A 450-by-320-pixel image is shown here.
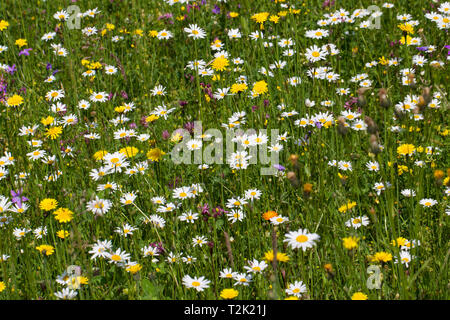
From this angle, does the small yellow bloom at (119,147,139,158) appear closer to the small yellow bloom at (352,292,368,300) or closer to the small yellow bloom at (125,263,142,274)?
the small yellow bloom at (125,263,142,274)

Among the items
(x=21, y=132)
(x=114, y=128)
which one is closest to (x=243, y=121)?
(x=114, y=128)

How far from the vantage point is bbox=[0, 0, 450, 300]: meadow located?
2129mm

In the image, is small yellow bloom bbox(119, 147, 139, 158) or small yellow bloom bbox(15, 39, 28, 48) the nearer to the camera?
small yellow bloom bbox(119, 147, 139, 158)

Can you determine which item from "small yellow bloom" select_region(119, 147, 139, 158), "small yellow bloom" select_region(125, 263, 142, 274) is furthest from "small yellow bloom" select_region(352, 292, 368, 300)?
"small yellow bloom" select_region(119, 147, 139, 158)

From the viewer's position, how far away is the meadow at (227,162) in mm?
2129

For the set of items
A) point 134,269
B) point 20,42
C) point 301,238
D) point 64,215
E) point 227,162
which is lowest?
point 134,269

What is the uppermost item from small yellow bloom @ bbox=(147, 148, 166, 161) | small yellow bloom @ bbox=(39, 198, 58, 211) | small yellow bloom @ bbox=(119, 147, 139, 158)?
small yellow bloom @ bbox=(119, 147, 139, 158)

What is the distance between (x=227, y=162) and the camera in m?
2.94

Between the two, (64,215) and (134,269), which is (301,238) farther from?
(64,215)

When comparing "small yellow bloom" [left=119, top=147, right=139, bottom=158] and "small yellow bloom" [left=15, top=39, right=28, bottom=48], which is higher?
"small yellow bloom" [left=15, top=39, right=28, bottom=48]

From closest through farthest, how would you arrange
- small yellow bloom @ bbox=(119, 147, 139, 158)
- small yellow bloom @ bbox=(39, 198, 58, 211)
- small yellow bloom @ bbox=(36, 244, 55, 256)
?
small yellow bloom @ bbox=(36, 244, 55, 256), small yellow bloom @ bbox=(39, 198, 58, 211), small yellow bloom @ bbox=(119, 147, 139, 158)

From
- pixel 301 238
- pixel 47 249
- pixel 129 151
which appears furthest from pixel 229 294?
pixel 129 151

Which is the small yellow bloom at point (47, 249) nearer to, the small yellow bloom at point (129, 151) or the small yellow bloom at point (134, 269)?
the small yellow bloom at point (134, 269)

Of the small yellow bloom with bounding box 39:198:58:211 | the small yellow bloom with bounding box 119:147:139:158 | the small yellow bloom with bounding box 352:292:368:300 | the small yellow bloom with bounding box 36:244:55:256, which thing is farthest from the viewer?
the small yellow bloom with bounding box 119:147:139:158
